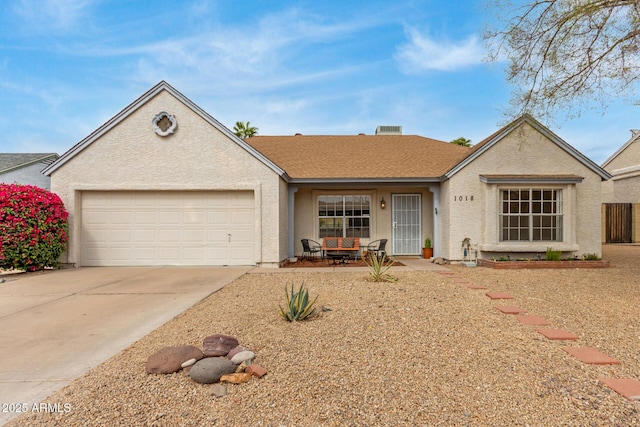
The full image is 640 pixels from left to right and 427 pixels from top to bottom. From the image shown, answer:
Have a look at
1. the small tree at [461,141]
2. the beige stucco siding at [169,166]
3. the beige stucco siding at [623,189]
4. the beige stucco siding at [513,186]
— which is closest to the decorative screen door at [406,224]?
the beige stucco siding at [513,186]

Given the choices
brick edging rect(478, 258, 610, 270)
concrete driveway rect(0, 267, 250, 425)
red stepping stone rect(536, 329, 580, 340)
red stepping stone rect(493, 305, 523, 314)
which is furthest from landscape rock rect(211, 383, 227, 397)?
brick edging rect(478, 258, 610, 270)

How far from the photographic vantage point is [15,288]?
7.66 metres

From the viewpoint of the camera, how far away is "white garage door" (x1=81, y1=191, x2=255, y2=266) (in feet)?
36.2

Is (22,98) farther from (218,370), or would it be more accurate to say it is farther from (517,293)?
(517,293)

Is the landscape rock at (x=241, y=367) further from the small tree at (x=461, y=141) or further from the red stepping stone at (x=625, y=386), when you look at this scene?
the small tree at (x=461, y=141)

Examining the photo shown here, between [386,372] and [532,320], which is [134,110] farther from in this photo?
[532,320]

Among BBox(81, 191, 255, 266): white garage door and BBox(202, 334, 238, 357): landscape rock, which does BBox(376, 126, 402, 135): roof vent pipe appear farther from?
BBox(202, 334, 238, 357): landscape rock

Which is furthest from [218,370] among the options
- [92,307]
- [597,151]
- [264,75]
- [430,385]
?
[597,151]

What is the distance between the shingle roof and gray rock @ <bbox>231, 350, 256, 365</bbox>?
904 cm

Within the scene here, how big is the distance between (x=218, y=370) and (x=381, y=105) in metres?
19.3

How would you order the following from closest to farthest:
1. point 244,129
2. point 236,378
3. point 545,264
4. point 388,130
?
point 236,378
point 545,264
point 388,130
point 244,129

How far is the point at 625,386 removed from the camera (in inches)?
114

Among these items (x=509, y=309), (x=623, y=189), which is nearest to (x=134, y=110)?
(x=509, y=309)

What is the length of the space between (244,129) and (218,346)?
25.6m
